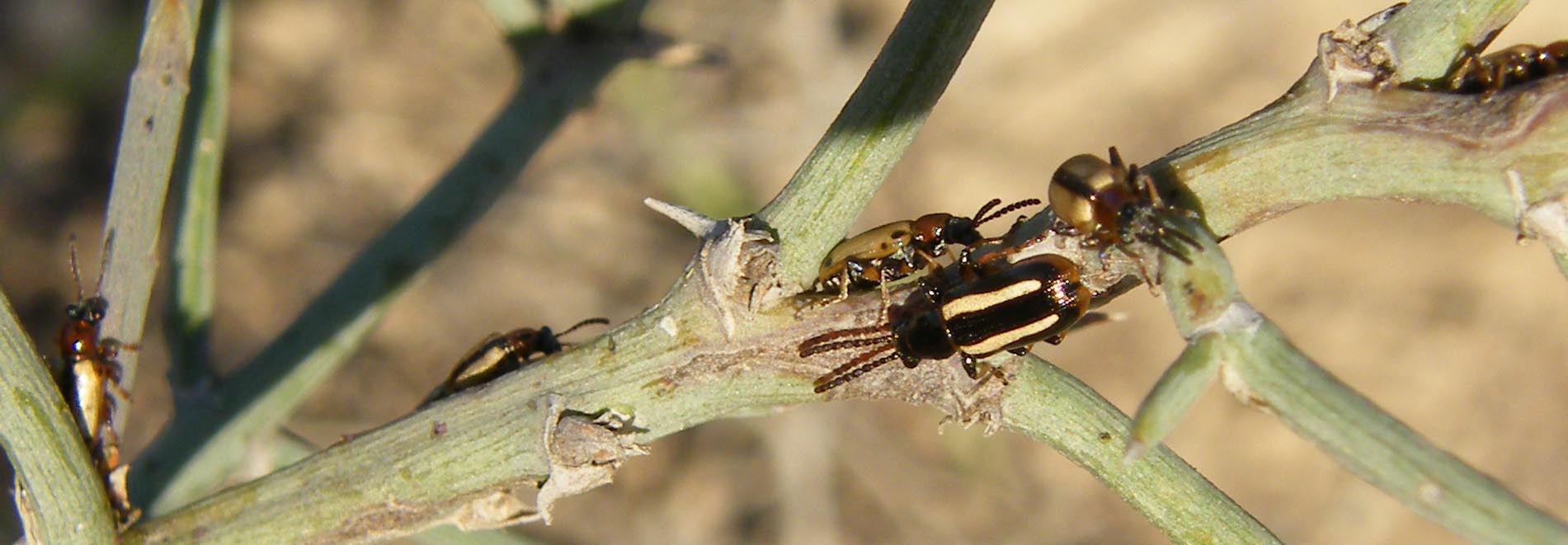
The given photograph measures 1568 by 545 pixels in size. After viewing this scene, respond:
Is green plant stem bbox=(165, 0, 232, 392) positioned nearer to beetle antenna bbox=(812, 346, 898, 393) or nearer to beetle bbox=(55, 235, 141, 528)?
beetle bbox=(55, 235, 141, 528)

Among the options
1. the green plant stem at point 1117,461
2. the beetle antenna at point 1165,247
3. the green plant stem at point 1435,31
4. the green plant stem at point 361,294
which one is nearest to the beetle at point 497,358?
the green plant stem at point 361,294

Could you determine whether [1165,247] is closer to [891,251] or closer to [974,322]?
[974,322]

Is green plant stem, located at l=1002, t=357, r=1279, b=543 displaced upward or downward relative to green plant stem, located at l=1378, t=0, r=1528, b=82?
downward

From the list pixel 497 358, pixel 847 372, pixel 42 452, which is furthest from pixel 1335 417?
pixel 42 452

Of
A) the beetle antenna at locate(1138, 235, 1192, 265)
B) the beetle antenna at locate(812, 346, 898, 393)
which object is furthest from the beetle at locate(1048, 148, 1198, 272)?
the beetle antenna at locate(812, 346, 898, 393)

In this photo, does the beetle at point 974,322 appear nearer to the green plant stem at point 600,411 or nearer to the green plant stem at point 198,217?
the green plant stem at point 600,411

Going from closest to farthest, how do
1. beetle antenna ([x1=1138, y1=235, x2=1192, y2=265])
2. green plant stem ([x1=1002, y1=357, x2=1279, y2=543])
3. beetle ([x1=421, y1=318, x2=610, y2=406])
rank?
1. beetle antenna ([x1=1138, y1=235, x2=1192, y2=265])
2. green plant stem ([x1=1002, y1=357, x2=1279, y2=543])
3. beetle ([x1=421, y1=318, x2=610, y2=406])

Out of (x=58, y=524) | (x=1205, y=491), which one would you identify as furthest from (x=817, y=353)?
(x=58, y=524)

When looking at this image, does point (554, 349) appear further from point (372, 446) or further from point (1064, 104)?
point (1064, 104)
